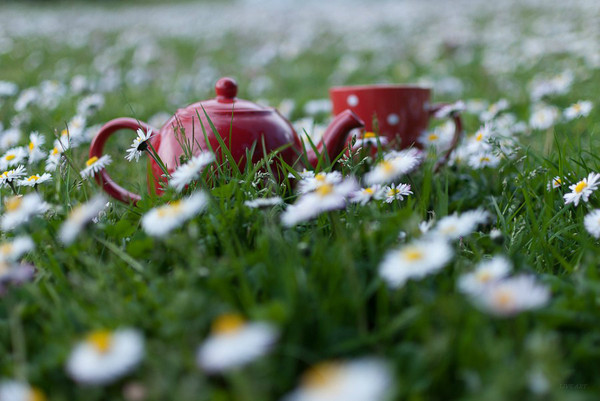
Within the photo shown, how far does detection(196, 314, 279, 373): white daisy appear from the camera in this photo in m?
0.55

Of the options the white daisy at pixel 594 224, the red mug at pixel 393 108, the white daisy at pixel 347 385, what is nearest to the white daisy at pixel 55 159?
the red mug at pixel 393 108

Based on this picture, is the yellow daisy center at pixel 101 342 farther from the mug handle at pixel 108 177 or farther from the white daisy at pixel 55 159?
the white daisy at pixel 55 159

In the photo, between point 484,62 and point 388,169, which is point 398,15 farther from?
point 388,169

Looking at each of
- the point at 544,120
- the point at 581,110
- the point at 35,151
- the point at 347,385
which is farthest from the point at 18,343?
the point at 544,120

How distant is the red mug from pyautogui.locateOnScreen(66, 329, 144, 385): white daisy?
1222 mm

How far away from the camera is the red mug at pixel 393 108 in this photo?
1.71 meters

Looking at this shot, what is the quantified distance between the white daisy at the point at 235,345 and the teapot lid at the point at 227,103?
2.64 ft

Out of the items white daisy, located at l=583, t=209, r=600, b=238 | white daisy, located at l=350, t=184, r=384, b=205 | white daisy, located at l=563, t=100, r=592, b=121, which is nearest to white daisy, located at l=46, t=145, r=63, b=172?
white daisy, located at l=350, t=184, r=384, b=205

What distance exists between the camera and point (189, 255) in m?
0.87

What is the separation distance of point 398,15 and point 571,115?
642cm

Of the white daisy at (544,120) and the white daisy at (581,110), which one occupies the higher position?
the white daisy at (581,110)

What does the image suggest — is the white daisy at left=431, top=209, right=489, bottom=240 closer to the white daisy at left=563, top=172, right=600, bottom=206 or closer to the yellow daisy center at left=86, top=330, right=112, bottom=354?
the white daisy at left=563, top=172, right=600, bottom=206

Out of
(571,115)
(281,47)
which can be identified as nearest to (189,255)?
(571,115)

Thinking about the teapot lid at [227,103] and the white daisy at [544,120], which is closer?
the teapot lid at [227,103]
